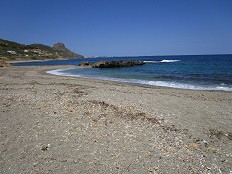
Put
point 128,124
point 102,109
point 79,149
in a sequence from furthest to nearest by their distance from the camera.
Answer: point 102,109 < point 128,124 < point 79,149

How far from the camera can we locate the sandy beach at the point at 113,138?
5273mm

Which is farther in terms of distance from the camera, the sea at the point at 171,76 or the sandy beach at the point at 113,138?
the sea at the point at 171,76

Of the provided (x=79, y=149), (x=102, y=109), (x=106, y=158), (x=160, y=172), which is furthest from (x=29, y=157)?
(x=102, y=109)

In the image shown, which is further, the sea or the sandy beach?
the sea

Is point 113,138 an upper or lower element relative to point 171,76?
upper

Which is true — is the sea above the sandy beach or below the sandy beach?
below

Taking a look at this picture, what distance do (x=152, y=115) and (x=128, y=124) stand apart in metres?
1.72

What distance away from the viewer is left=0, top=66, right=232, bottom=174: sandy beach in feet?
17.3

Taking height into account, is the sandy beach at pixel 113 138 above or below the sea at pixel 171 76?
above

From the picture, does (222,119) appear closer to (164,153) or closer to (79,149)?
(164,153)

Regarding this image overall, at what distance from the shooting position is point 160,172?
5012mm

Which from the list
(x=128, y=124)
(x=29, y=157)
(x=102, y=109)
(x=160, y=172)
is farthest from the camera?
(x=102, y=109)

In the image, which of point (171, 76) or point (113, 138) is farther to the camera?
point (171, 76)

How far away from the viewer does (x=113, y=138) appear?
22.0ft
